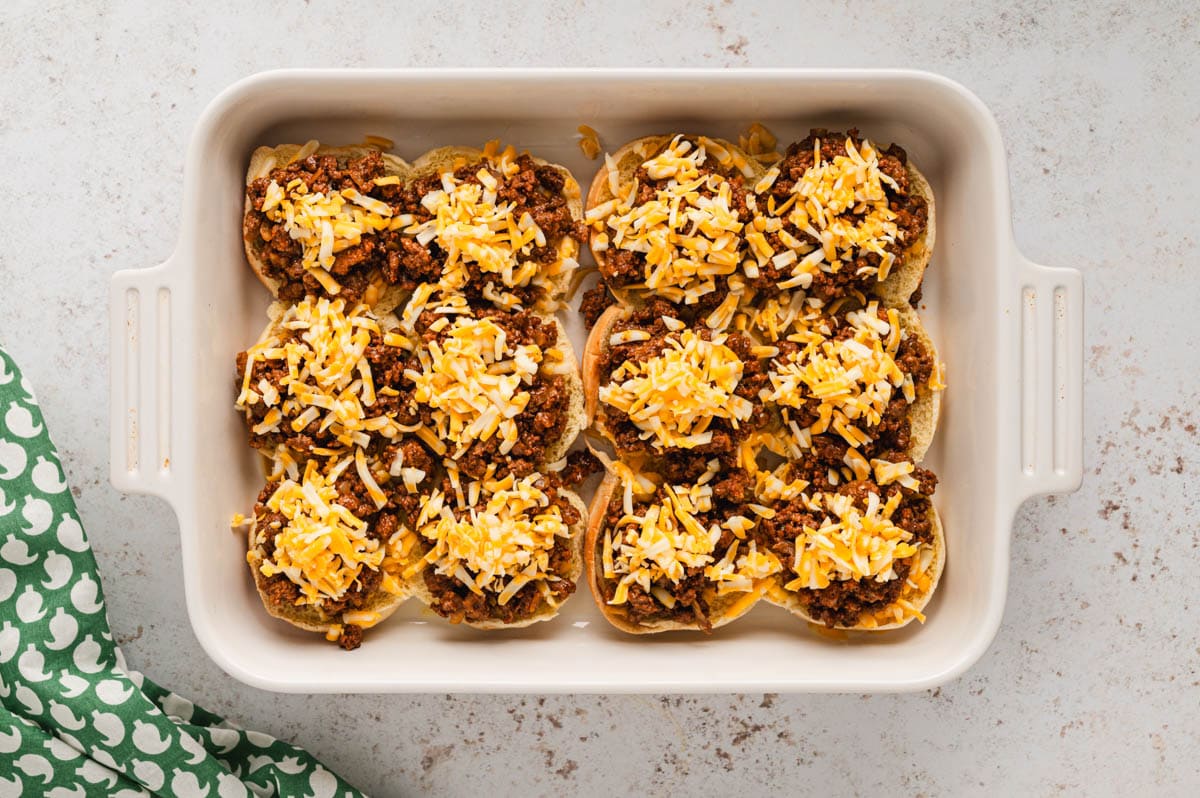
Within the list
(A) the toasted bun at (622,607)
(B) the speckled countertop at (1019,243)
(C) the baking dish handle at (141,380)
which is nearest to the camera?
(C) the baking dish handle at (141,380)

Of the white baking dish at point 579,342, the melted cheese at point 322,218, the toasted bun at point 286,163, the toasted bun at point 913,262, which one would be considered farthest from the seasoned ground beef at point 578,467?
the toasted bun at point 913,262

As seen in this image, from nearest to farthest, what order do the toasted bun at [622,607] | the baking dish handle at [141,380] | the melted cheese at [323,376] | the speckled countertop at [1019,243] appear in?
1. the baking dish handle at [141,380]
2. the melted cheese at [323,376]
3. the toasted bun at [622,607]
4. the speckled countertop at [1019,243]

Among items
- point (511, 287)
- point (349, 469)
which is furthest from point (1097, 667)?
point (349, 469)

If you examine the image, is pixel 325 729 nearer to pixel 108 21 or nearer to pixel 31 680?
pixel 31 680

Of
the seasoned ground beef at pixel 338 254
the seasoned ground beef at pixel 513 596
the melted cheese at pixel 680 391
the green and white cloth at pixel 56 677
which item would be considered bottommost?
the green and white cloth at pixel 56 677

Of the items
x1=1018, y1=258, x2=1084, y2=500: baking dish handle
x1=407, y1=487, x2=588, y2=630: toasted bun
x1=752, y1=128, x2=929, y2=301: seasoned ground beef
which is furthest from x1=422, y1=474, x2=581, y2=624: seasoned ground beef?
x1=1018, y1=258, x2=1084, y2=500: baking dish handle

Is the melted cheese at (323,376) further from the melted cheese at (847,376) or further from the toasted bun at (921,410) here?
the toasted bun at (921,410)
